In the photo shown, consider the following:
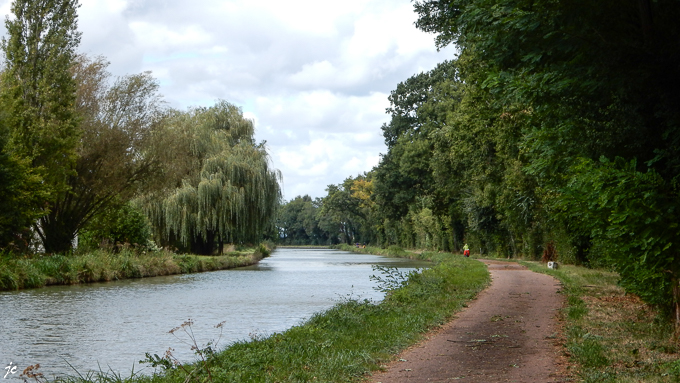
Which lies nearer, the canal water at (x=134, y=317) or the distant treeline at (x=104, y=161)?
the canal water at (x=134, y=317)

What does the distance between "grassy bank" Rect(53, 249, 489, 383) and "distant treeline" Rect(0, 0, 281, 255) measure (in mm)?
15699

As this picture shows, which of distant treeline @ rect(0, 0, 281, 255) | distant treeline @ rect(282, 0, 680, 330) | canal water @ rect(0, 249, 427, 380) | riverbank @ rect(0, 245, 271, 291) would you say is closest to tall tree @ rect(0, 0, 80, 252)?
distant treeline @ rect(0, 0, 281, 255)

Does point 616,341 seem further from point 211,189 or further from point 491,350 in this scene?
point 211,189

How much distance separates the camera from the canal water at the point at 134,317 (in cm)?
1096

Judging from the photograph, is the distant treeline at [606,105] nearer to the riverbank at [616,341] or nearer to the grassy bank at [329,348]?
the riverbank at [616,341]

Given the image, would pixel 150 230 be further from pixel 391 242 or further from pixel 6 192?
pixel 391 242

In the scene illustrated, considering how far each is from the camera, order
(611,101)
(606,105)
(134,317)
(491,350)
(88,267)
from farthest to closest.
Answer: (88,267), (134,317), (606,105), (611,101), (491,350)

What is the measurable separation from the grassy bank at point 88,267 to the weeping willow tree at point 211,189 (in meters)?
2.31

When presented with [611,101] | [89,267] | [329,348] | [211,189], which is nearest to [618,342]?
[611,101]

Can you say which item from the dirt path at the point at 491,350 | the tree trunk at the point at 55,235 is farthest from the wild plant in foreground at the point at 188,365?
the tree trunk at the point at 55,235

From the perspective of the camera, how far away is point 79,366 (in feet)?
32.9

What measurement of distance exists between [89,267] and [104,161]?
681 cm

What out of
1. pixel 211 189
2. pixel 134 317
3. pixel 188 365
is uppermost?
pixel 211 189

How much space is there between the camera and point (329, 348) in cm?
932
